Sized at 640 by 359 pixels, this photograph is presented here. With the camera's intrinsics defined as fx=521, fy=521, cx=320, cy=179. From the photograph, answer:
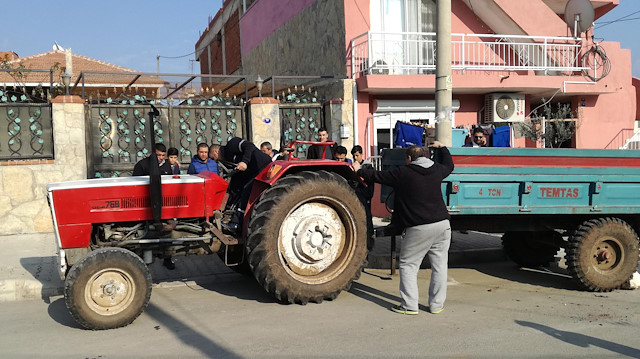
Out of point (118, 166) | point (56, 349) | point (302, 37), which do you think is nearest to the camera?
point (56, 349)

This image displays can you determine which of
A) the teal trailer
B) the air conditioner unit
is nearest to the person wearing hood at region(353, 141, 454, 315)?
the teal trailer

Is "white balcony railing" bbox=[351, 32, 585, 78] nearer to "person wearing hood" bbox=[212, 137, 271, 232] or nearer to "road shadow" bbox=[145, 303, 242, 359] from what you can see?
"person wearing hood" bbox=[212, 137, 271, 232]

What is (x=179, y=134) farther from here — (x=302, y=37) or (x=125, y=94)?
(x=302, y=37)

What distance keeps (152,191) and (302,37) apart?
36.1 ft

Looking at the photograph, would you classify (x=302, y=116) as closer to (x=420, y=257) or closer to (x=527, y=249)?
(x=527, y=249)

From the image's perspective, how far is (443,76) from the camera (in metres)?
7.69

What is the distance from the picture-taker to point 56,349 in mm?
4355

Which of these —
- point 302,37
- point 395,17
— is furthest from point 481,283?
point 302,37

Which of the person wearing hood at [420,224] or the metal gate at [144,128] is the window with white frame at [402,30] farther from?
the person wearing hood at [420,224]

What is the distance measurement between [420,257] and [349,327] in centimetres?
109

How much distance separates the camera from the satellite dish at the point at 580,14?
13586mm

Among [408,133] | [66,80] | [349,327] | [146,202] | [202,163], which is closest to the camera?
[349,327]

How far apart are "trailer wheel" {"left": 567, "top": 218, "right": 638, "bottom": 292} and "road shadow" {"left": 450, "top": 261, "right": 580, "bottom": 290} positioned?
0.99 ft

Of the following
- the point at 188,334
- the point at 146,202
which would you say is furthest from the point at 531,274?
the point at 146,202
